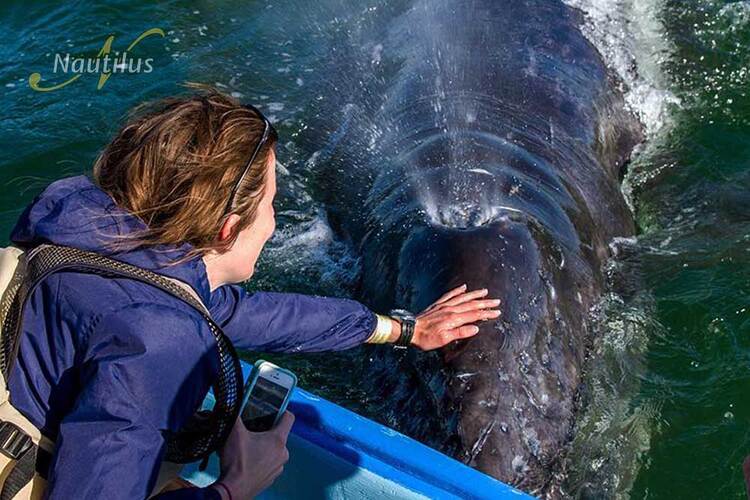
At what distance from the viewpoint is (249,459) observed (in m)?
3.01

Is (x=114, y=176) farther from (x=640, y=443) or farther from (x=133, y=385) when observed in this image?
(x=640, y=443)

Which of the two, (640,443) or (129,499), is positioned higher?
(129,499)

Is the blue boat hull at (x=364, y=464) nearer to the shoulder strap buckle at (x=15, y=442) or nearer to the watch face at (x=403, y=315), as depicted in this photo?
the watch face at (x=403, y=315)

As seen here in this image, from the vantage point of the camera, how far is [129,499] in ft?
8.57

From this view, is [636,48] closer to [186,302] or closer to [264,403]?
[264,403]

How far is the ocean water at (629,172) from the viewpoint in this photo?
4586mm

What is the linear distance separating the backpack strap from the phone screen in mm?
161

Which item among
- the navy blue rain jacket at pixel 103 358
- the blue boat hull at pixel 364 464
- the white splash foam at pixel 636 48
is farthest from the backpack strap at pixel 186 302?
the white splash foam at pixel 636 48

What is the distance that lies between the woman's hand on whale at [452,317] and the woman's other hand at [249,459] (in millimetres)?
1001

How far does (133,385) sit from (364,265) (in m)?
2.52

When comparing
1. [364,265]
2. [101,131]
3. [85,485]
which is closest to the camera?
[85,485]

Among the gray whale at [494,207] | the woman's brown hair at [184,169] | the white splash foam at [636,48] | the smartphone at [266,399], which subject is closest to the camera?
the woman's brown hair at [184,169]

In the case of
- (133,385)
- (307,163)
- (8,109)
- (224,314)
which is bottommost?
(8,109)

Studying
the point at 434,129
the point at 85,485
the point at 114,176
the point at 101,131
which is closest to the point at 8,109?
the point at 101,131
